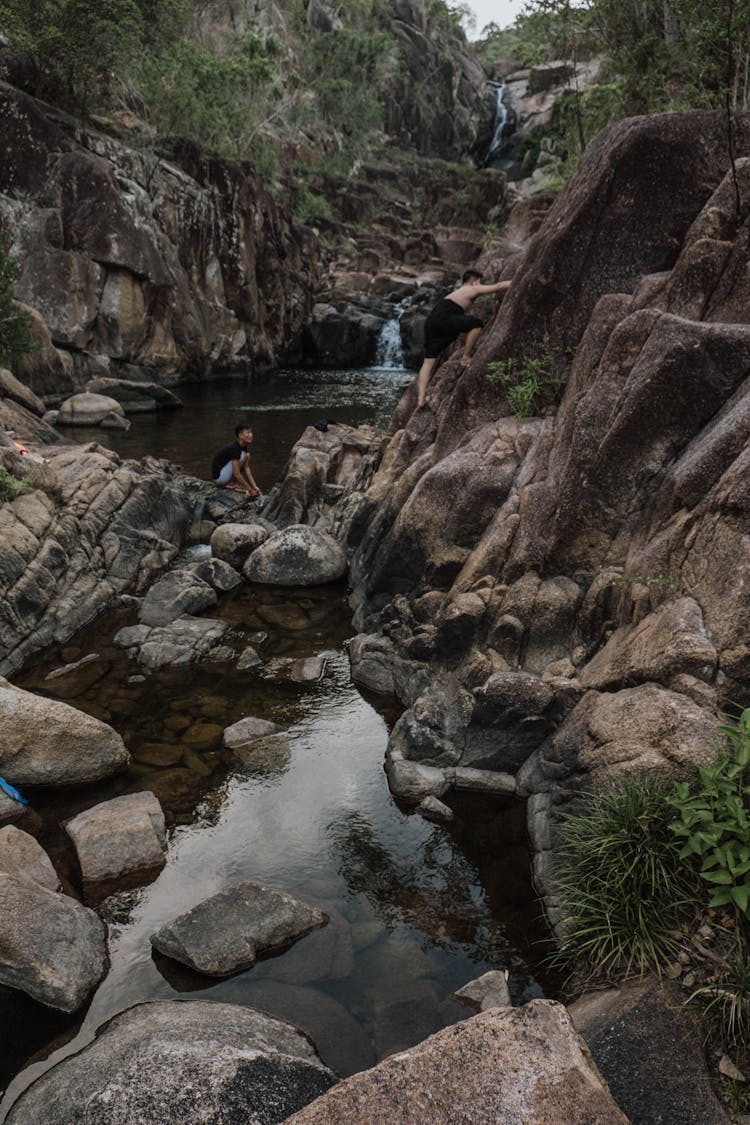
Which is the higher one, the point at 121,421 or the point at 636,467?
the point at 636,467

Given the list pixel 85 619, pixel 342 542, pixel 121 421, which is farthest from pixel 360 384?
pixel 85 619

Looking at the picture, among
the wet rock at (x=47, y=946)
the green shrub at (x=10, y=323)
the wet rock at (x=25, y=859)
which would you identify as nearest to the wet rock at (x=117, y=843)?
the wet rock at (x=25, y=859)

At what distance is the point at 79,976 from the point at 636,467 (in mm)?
7421

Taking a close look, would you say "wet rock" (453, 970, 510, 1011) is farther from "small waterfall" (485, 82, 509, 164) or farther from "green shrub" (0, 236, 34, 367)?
"small waterfall" (485, 82, 509, 164)

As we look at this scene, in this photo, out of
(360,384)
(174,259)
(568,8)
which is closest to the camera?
(568,8)

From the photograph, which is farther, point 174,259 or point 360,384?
point 360,384

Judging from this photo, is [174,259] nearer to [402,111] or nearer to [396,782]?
[396,782]

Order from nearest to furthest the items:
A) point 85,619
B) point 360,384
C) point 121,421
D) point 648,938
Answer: point 648,938 < point 85,619 < point 121,421 < point 360,384

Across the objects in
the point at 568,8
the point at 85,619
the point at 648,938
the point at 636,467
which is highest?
the point at 568,8

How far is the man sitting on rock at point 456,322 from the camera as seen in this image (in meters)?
13.0

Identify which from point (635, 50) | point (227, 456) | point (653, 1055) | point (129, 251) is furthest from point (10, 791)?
point (129, 251)

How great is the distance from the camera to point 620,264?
10516 millimetres

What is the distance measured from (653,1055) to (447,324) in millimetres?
11543

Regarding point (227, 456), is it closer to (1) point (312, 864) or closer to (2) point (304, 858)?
(2) point (304, 858)
